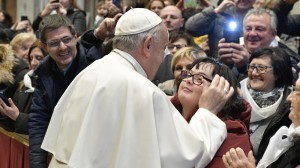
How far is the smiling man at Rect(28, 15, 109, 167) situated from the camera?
170 inches

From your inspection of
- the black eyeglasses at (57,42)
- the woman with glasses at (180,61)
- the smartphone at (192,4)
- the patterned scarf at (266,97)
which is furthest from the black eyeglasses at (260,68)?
the smartphone at (192,4)

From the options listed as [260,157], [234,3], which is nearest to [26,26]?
[234,3]

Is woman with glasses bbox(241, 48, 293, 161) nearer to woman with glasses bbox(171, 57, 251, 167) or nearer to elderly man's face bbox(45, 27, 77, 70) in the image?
woman with glasses bbox(171, 57, 251, 167)

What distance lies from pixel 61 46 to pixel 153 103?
63.3 inches

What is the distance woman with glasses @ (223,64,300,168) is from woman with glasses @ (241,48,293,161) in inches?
23.6

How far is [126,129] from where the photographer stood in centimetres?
287

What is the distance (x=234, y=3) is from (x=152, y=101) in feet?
10.1

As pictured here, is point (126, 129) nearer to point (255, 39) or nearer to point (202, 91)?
point (202, 91)

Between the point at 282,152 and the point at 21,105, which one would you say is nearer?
the point at 282,152

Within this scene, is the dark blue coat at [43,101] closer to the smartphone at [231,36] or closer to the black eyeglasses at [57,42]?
the black eyeglasses at [57,42]

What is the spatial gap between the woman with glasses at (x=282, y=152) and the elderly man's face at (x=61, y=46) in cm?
164

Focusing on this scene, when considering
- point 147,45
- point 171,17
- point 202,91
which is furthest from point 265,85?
point 171,17

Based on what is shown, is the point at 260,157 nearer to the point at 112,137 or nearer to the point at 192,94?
the point at 192,94

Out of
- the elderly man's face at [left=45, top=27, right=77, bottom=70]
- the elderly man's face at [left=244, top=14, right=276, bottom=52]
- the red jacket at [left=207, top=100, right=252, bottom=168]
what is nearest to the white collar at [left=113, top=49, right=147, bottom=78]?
the red jacket at [left=207, top=100, right=252, bottom=168]
